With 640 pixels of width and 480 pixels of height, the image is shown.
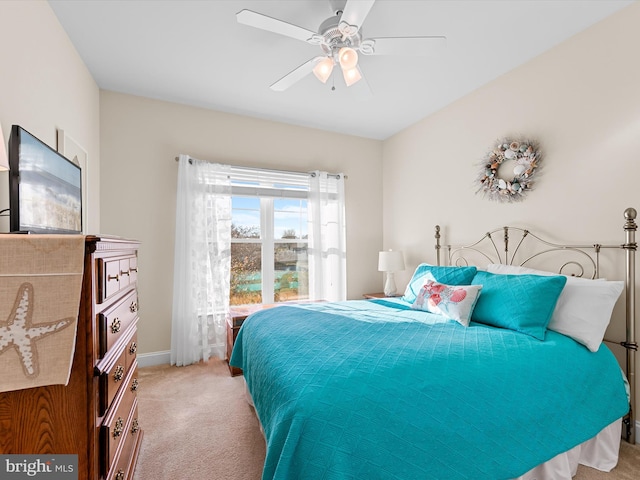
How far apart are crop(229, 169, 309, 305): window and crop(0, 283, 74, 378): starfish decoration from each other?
107 inches

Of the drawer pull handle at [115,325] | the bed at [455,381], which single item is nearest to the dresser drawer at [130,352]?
A: the drawer pull handle at [115,325]

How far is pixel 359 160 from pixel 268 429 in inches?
139

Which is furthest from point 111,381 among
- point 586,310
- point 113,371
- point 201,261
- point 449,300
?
point 586,310

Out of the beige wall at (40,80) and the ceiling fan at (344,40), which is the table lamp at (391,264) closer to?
the ceiling fan at (344,40)

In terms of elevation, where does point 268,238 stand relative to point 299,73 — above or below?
below

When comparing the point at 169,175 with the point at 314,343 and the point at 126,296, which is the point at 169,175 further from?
the point at 314,343

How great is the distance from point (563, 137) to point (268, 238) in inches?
116

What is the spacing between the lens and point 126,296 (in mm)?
1528

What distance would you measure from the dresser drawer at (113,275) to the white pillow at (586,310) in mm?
2397

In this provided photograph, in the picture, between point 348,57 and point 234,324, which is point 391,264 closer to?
point 234,324

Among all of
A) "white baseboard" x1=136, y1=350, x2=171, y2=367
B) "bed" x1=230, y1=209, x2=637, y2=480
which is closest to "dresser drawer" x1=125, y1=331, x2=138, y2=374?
"bed" x1=230, y1=209, x2=637, y2=480

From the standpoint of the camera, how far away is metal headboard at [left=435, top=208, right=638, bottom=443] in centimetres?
189

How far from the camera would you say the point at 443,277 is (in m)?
2.54

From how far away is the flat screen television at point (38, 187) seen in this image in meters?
1.22
